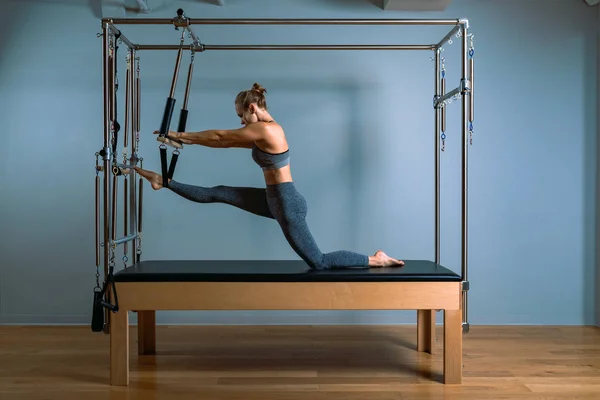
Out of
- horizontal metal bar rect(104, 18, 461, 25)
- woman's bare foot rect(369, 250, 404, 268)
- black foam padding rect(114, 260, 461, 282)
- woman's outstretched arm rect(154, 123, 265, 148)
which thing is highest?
horizontal metal bar rect(104, 18, 461, 25)

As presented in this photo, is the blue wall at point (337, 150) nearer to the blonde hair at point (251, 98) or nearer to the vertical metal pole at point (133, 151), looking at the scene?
the vertical metal pole at point (133, 151)

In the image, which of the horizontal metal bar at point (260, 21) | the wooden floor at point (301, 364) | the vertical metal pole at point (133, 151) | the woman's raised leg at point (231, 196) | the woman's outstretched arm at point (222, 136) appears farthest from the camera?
the vertical metal pole at point (133, 151)

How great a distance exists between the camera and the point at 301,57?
4.33 metres

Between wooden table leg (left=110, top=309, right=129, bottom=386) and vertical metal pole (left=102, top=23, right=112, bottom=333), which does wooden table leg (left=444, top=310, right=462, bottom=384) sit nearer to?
wooden table leg (left=110, top=309, right=129, bottom=386)

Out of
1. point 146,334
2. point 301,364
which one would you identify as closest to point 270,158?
point 301,364

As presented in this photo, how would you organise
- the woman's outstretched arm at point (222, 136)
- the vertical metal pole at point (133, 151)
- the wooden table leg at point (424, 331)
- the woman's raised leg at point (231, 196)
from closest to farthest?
1. the woman's outstretched arm at point (222, 136)
2. the woman's raised leg at point (231, 196)
3. the vertical metal pole at point (133, 151)
4. the wooden table leg at point (424, 331)

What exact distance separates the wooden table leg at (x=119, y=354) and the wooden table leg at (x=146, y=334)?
0.56 m

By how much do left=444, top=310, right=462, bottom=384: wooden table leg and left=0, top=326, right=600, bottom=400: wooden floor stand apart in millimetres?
60

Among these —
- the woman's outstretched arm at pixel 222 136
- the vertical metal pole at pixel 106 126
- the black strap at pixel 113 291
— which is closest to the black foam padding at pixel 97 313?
the black strap at pixel 113 291

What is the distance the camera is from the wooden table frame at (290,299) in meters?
2.90

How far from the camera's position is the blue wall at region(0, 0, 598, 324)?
431cm

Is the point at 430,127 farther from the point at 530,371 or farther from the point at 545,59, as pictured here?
the point at 530,371

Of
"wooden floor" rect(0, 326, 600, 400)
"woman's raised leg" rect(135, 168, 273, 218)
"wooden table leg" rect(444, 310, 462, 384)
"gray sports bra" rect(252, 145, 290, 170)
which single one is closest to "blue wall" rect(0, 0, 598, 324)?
"wooden floor" rect(0, 326, 600, 400)

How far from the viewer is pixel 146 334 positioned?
348 centimetres
